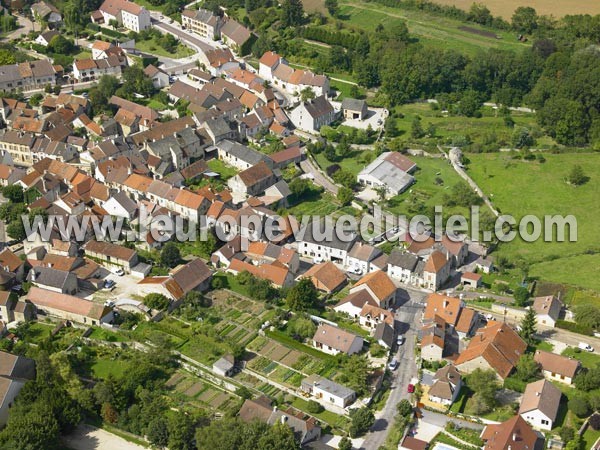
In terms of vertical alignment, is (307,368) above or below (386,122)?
below

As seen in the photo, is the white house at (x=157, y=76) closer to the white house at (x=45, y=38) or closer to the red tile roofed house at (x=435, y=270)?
the white house at (x=45, y=38)

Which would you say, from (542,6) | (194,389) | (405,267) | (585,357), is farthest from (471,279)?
(542,6)

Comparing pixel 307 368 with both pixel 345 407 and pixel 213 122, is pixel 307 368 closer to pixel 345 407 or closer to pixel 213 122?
pixel 345 407

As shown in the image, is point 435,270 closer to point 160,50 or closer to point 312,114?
point 312,114

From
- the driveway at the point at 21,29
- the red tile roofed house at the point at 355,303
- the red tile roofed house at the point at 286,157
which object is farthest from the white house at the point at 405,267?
the driveway at the point at 21,29

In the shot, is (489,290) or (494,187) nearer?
(489,290)

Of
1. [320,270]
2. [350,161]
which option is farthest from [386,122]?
[320,270]

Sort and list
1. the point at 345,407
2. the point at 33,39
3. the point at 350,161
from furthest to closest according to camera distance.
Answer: the point at 33,39, the point at 350,161, the point at 345,407
